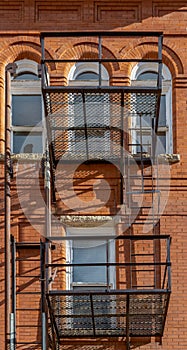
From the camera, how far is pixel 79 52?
17.3 m

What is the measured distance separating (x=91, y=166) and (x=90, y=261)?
1.43 m

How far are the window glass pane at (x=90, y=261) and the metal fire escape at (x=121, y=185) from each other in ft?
0.30

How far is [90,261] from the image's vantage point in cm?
1641

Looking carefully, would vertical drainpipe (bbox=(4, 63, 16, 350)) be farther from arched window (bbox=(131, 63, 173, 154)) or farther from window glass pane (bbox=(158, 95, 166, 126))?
window glass pane (bbox=(158, 95, 166, 126))

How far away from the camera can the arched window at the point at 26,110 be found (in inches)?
672

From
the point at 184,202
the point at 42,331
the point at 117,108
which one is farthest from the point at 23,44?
the point at 42,331

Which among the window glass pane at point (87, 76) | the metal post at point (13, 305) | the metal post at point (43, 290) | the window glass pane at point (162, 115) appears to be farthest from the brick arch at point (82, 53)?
the metal post at point (43, 290)

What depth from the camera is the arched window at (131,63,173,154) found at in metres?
17.0

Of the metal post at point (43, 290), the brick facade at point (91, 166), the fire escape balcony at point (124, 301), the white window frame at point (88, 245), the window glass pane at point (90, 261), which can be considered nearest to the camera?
the fire escape balcony at point (124, 301)

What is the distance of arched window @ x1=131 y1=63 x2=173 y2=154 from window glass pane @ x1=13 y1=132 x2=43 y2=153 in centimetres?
148

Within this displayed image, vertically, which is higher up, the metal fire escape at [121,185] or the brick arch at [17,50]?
the brick arch at [17,50]

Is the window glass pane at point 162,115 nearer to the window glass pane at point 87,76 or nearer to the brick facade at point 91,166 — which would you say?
the brick facade at point 91,166

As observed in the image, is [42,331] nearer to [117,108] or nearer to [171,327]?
[171,327]

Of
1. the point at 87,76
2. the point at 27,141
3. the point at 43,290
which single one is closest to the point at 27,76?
the point at 87,76
